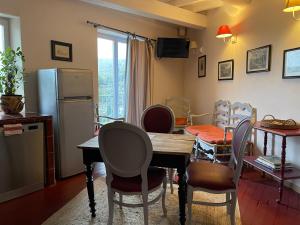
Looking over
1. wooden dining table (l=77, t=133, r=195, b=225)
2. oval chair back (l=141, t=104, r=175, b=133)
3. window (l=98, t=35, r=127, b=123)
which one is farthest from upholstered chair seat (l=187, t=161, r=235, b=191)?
window (l=98, t=35, r=127, b=123)

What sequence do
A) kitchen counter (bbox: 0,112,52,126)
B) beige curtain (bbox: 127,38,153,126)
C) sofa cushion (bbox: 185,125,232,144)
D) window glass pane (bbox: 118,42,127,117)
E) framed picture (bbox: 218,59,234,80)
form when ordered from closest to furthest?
1. kitchen counter (bbox: 0,112,52,126)
2. sofa cushion (bbox: 185,125,232,144)
3. framed picture (bbox: 218,59,234,80)
4. beige curtain (bbox: 127,38,153,126)
5. window glass pane (bbox: 118,42,127,117)

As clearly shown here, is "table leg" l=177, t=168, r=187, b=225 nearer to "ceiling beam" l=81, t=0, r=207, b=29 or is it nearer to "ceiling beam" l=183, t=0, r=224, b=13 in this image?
"ceiling beam" l=81, t=0, r=207, b=29

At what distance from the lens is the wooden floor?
7.48 feet

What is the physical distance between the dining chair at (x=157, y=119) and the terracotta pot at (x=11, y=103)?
1.47 meters

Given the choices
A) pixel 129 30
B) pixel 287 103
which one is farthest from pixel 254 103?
pixel 129 30

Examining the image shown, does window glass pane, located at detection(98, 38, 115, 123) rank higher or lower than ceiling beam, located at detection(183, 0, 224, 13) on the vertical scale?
lower

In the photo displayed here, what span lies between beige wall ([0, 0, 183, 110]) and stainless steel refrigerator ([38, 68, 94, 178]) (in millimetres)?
349

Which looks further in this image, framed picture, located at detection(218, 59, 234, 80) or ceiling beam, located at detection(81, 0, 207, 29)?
framed picture, located at detection(218, 59, 234, 80)

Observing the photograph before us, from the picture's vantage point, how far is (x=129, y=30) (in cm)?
440

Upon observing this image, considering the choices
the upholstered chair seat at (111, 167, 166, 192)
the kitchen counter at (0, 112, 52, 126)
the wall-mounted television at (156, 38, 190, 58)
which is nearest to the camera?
the upholstered chair seat at (111, 167, 166, 192)

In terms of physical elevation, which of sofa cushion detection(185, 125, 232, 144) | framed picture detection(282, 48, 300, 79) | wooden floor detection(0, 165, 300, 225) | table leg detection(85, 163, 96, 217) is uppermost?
framed picture detection(282, 48, 300, 79)

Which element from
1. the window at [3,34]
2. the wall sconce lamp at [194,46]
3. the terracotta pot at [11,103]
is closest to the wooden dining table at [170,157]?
the terracotta pot at [11,103]

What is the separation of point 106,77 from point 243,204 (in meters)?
2.97

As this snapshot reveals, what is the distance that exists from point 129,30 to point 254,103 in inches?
96.0
